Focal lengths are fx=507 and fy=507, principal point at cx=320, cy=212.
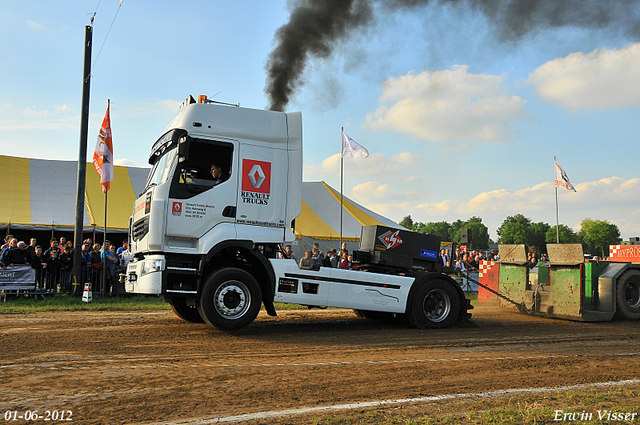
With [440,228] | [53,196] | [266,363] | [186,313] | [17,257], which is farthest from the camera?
[440,228]

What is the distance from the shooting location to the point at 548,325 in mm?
10109

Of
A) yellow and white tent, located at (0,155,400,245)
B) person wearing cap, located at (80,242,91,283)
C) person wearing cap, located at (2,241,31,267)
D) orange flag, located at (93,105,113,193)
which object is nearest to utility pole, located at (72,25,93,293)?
person wearing cap, located at (80,242,91,283)

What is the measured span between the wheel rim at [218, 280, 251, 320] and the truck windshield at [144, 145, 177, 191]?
6.44 ft

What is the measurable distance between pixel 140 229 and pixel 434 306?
545cm

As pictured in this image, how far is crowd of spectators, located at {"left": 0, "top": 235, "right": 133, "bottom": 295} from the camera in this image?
44.1 ft

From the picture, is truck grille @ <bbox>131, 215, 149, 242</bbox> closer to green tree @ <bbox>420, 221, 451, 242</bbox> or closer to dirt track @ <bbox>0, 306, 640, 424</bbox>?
dirt track @ <bbox>0, 306, 640, 424</bbox>

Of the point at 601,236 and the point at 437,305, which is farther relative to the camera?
the point at 601,236

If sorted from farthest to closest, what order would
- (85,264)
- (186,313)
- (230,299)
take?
(85,264) → (186,313) → (230,299)

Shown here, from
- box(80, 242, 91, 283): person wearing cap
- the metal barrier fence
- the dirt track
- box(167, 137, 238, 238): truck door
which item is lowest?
the dirt track

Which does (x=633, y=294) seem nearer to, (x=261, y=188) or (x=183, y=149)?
(x=261, y=188)

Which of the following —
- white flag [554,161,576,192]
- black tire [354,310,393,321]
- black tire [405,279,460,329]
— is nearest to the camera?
black tire [405,279,460,329]

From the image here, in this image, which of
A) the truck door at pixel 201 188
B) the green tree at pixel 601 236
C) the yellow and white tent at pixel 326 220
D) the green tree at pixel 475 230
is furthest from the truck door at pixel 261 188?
the green tree at pixel 475 230

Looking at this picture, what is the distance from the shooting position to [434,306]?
9523 mm

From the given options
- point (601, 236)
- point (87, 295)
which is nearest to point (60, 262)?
point (87, 295)
